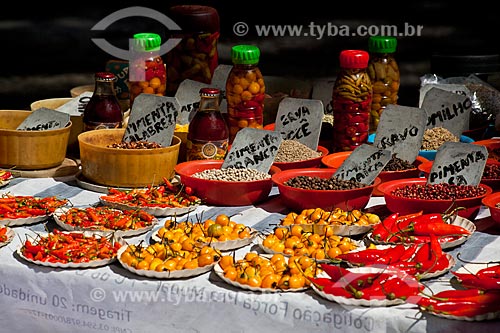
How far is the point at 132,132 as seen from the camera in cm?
301

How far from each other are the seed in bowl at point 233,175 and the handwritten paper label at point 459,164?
0.54 metres

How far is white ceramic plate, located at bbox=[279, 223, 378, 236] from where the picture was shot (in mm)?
2299

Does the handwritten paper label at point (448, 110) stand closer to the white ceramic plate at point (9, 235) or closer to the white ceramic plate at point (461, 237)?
the white ceramic plate at point (461, 237)

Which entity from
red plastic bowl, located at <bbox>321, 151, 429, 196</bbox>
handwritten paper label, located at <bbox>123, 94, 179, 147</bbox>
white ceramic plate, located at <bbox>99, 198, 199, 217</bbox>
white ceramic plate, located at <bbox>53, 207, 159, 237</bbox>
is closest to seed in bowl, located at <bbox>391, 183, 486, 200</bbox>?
red plastic bowl, located at <bbox>321, 151, 429, 196</bbox>

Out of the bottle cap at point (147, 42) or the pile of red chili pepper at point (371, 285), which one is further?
the bottle cap at point (147, 42)

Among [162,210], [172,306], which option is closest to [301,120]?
[162,210]

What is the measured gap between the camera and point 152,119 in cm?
298

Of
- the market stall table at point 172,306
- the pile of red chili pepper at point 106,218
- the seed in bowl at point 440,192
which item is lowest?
the market stall table at point 172,306

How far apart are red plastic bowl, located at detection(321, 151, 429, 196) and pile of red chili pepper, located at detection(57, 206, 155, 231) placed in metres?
0.71

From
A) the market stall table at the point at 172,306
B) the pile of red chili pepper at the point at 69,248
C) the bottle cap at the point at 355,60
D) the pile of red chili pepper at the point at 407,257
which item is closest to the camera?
the market stall table at the point at 172,306

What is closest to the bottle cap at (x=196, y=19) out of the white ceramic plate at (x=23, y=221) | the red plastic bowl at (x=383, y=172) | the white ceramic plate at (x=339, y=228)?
the red plastic bowl at (x=383, y=172)

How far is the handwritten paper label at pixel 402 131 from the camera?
288 cm

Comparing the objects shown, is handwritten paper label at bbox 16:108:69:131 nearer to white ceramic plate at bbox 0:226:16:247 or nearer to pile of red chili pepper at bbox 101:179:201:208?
pile of red chili pepper at bbox 101:179:201:208

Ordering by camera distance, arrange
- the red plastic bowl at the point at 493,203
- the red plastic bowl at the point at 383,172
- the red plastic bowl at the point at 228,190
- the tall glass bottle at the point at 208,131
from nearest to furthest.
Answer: the red plastic bowl at the point at 493,203 → the red plastic bowl at the point at 228,190 → the red plastic bowl at the point at 383,172 → the tall glass bottle at the point at 208,131
